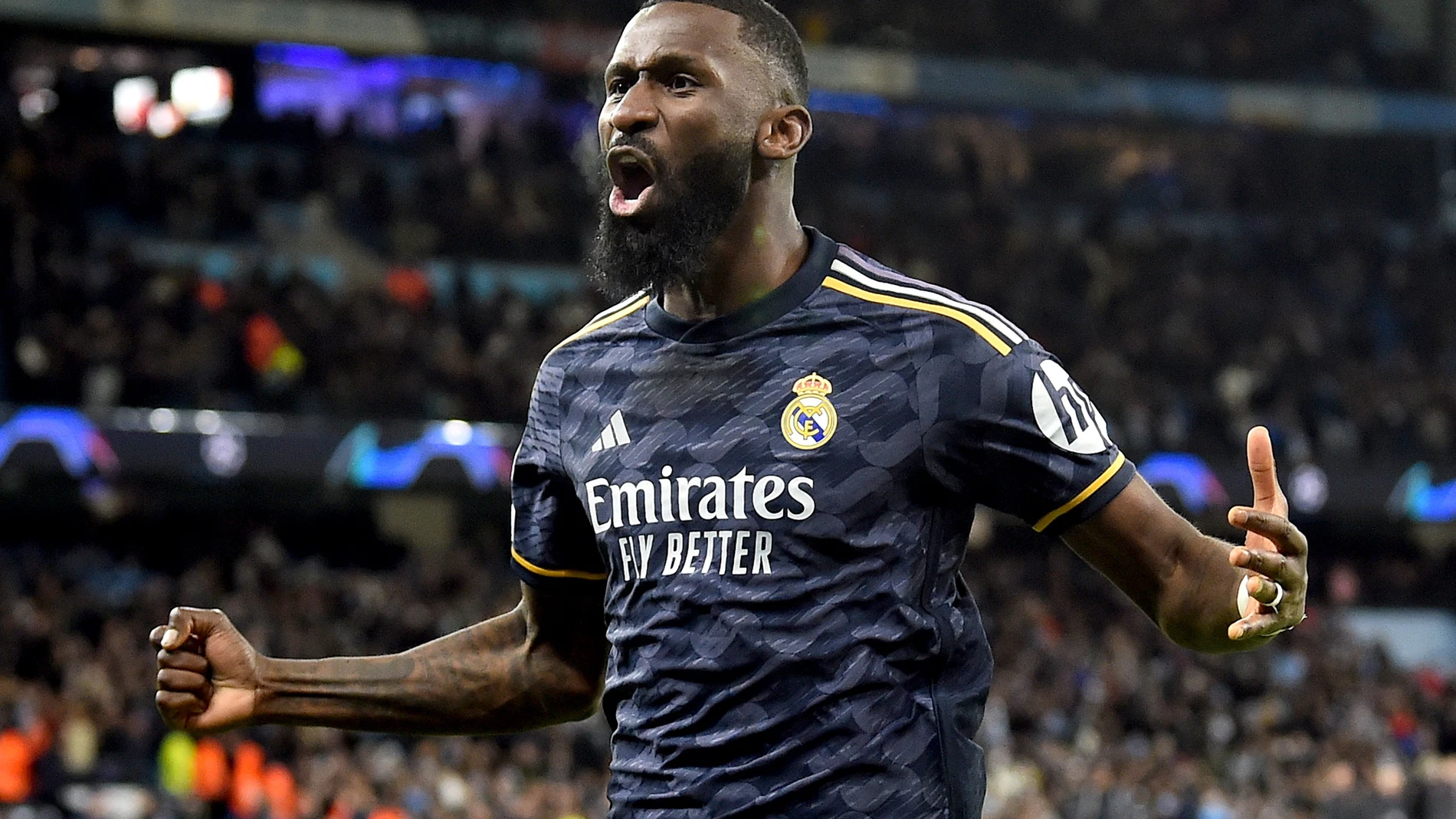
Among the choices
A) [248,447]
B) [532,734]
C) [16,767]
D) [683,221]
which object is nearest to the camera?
[683,221]

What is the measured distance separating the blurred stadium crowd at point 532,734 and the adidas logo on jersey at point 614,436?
10.8 meters

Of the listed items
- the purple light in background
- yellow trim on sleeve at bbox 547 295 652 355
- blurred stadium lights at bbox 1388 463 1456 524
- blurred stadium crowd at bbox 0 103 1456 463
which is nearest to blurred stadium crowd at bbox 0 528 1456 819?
blurred stadium lights at bbox 1388 463 1456 524

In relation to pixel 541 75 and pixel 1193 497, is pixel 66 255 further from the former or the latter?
pixel 1193 497

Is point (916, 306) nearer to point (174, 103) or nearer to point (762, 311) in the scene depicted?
point (762, 311)

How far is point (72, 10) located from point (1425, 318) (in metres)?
18.1

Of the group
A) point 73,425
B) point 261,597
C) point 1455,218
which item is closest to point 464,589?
point 261,597

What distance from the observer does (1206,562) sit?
299cm

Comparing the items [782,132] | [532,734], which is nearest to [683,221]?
[782,132]

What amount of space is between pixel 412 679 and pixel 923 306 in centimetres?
117

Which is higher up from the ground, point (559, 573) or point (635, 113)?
point (635, 113)

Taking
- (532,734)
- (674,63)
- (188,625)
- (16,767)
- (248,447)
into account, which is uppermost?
(674,63)

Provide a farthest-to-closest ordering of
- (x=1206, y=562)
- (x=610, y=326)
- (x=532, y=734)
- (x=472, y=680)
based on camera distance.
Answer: (x=532, y=734) → (x=472, y=680) → (x=610, y=326) → (x=1206, y=562)

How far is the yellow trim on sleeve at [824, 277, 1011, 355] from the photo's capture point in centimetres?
308

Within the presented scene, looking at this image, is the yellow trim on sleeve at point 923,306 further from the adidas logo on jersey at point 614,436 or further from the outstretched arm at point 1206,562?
the adidas logo on jersey at point 614,436
